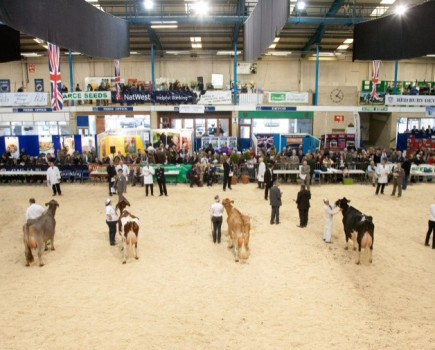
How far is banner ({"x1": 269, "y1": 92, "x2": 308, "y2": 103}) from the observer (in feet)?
86.2

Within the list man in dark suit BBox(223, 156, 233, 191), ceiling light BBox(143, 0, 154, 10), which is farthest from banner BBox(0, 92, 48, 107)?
man in dark suit BBox(223, 156, 233, 191)

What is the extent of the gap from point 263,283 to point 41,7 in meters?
7.65

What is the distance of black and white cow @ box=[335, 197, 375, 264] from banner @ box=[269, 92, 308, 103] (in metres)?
→ 16.5

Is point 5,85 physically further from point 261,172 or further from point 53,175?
point 261,172

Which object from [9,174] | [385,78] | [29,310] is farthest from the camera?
[385,78]

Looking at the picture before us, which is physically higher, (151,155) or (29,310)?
(151,155)

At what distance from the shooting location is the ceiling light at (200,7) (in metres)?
23.1

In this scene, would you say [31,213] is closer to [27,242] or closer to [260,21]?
[27,242]

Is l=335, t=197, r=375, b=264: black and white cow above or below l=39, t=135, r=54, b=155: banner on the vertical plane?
below

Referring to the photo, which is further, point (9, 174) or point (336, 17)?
point (336, 17)

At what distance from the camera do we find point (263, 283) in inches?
342

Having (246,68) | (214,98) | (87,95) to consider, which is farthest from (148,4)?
(246,68)

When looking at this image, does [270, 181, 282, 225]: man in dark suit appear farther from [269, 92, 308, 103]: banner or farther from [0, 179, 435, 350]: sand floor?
[269, 92, 308, 103]: banner

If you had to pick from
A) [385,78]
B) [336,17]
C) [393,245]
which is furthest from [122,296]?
[385,78]
